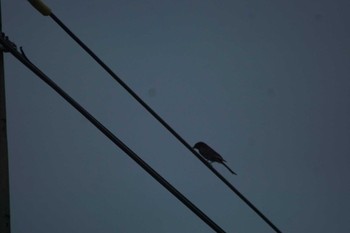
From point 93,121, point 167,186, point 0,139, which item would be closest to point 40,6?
point 0,139

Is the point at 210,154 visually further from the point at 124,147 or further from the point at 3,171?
the point at 124,147

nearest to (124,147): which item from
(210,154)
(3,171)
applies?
(3,171)

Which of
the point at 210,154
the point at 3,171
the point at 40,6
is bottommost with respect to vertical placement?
the point at 3,171

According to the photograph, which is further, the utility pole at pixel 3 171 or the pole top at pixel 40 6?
the pole top at pixel 40 6

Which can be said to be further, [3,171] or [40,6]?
[40,6]

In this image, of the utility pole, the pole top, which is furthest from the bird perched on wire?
the utility pole

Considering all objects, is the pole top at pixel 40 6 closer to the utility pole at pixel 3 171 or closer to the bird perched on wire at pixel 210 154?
the utility pole at pixel 3 171

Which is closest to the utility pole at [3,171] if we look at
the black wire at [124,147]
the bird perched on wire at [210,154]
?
the black wire at [124,147]

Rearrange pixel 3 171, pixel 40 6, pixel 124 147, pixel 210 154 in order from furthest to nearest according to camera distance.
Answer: pixel 210 154
pixel 40 6
pixel 3 171
pixel 124 147

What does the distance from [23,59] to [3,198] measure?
57 centimetres

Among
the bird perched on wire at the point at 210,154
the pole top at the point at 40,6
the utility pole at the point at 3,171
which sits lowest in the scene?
the utility pole at the point at 3,171

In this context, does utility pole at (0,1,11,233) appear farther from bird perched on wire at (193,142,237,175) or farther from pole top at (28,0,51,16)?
bird perched on wire at (193,142,237,175)

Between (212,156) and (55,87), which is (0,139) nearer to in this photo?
(55,87)

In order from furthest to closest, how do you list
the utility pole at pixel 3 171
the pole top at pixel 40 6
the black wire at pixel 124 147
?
the pole top at pixel 40 6, the utility pole at pixel 3 171, the black wire at pixel 124 147
